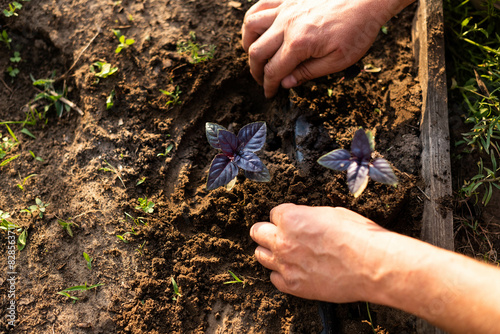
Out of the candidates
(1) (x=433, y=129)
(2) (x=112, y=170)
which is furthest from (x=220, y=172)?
(1) (x=433, y=129)

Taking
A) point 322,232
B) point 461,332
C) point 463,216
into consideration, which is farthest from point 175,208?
point 463,216

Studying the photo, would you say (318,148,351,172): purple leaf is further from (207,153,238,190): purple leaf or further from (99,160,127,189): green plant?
(99,160,127,189): green plant

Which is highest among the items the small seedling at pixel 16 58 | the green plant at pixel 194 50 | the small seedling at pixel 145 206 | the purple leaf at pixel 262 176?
the small seedling at pixel 16 58

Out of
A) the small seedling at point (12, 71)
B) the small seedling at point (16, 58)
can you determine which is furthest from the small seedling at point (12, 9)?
the small seedling at point (12, 71)

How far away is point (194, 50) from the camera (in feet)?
8.52

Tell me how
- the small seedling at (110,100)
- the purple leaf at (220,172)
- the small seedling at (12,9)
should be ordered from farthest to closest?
the small seedling at (12,9) → the small seedling at (110,100) → the purple leaf at (220,172)

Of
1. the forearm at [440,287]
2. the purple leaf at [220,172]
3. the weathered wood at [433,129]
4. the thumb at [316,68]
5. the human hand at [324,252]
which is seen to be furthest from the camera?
the thumb at [316,68]

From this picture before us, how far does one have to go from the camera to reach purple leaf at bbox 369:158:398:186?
5.59 feet

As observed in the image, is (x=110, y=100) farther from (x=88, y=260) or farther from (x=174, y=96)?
(x=88, y=260)

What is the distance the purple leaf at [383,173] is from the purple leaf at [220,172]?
2.35 feet

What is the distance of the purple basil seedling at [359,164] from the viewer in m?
1.72

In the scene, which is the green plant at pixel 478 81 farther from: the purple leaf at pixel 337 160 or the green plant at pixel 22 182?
the green plant at pixel 22 182

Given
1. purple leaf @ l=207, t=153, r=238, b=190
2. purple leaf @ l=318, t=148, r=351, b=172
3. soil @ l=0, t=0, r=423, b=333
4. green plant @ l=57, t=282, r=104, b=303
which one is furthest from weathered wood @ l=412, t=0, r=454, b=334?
green plant @ l=57, t=282, r=104, b=303

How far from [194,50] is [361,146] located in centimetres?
145
